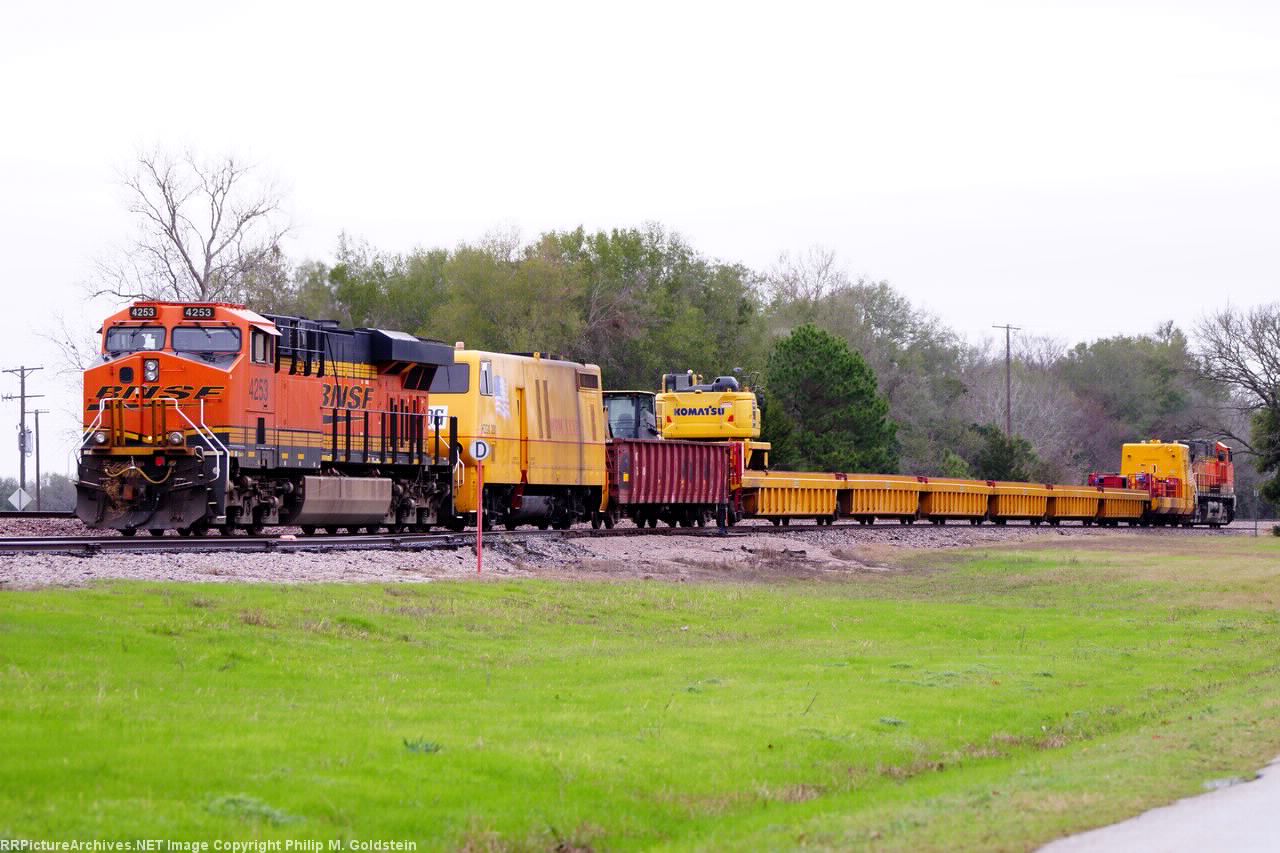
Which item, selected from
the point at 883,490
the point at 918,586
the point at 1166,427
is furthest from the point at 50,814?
the point at 1166,427

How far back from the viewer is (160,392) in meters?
26.3

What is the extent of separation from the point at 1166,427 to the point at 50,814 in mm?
133145

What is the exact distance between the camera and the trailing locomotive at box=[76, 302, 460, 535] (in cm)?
2578

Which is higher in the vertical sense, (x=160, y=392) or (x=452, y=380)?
(x=452, y=380)

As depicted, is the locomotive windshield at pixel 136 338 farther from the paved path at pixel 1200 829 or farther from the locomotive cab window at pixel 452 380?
the paved path at pixel 1200 829

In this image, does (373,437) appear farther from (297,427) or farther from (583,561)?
(583,561)

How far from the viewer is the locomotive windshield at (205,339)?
26672mm

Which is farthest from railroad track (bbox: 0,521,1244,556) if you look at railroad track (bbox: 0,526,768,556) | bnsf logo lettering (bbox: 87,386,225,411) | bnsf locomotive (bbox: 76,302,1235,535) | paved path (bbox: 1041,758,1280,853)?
paved path (bbox: 1041,758,1280,853)

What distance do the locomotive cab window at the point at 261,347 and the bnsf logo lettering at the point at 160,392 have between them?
3.56 feet

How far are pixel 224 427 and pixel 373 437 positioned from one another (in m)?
5.08

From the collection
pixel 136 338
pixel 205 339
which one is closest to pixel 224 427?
pixel 205 339

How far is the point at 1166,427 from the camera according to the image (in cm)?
13162

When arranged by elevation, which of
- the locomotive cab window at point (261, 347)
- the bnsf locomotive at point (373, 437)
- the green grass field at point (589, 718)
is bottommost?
the green grass field at point (589, 718)

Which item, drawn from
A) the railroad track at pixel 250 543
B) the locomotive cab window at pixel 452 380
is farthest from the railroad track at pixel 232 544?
the locomotive cab window at pixel 452 380
